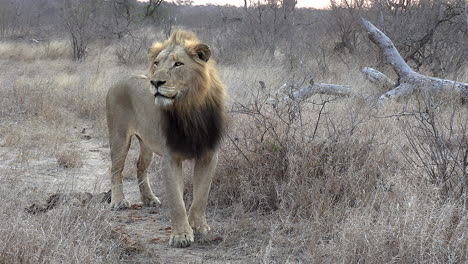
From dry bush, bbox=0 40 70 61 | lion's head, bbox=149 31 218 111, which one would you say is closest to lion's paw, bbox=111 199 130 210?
lion's head, bbox=149 31 218 111

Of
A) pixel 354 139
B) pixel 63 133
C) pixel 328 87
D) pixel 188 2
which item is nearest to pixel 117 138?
pixel 354 139

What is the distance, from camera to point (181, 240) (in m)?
3.87

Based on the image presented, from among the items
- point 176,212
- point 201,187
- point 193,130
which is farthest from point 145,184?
point 193,130

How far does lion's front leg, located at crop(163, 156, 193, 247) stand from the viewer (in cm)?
389

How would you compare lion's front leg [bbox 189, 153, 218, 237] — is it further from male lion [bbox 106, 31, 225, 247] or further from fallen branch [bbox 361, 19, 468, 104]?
fallen branch [bbox 361, 19, 468, 104]

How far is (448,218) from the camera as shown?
3.12 m

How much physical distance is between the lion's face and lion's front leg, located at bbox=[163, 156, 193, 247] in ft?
1.80

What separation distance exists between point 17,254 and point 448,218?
232 centimetres

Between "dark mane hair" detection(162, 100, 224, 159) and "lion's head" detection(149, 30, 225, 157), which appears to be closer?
"lion's head" detection(149, 30, 225, 157)

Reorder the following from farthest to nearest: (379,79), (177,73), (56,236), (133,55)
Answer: (133,55), (379,79), (177,73), (56,236)

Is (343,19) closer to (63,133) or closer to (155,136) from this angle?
(63,133)

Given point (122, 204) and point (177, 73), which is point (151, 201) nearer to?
point (122, 204)

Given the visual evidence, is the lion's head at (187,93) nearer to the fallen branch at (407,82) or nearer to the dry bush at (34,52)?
the fallen branch at (407,82)

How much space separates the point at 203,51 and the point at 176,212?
115cm
